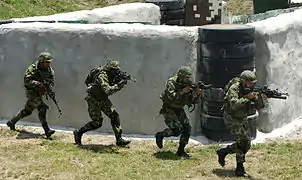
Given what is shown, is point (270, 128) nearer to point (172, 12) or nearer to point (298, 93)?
point (298, 93)

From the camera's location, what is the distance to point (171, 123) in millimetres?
9188

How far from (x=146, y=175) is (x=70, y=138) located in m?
2.27

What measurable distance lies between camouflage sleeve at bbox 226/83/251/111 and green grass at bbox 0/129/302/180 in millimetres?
963

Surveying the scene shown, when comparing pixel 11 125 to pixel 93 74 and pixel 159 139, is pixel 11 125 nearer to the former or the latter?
pixel 93 74

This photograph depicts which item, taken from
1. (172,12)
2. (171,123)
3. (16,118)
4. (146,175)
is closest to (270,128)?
(171,123)

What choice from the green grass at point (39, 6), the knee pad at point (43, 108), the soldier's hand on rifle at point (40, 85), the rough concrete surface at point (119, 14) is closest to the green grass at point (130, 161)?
the knee pad at point (43, 108)

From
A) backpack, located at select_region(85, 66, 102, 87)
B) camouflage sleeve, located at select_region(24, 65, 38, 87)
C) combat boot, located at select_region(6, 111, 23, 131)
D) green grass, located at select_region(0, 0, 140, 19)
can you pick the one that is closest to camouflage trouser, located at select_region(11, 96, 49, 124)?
combat boot, located at select_region(6, 111, 23, 131)

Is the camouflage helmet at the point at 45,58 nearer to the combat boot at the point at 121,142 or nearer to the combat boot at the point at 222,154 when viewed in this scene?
the combat boot at the point at 121,142

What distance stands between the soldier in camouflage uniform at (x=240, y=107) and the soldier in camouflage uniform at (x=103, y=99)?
1783mm

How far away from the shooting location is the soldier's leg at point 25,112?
10.2 m

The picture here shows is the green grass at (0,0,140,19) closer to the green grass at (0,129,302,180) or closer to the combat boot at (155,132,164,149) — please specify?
the green grass at (0,129,302,180)

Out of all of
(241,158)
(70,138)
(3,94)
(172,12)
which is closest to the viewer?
(241,158)

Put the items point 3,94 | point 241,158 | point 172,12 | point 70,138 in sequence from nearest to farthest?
point 241,158
point 70,138
point 3,94
point 172,12

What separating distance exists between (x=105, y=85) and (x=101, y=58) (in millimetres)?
1329
